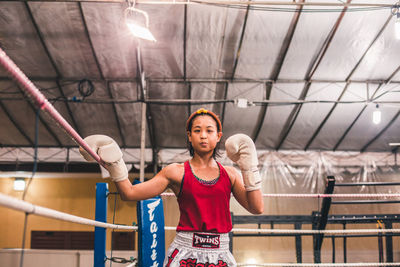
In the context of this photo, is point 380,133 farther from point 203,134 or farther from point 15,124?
point 15,124

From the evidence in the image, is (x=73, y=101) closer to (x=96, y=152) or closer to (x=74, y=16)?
(x=74, y=16)

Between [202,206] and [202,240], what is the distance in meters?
0.14

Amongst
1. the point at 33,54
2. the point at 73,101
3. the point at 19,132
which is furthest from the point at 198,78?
the point at 19,132

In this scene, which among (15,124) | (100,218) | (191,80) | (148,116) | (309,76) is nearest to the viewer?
(100,218)

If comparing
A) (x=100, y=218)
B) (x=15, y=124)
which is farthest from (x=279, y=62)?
(x=15, y=124)

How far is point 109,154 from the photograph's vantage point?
1.35 meters

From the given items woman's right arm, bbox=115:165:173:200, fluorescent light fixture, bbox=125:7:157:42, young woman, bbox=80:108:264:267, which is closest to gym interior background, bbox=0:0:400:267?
fluorescent light fixture, bbox=125:7:157:42

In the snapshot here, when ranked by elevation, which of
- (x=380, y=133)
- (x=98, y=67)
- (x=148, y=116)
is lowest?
(x=380, y=133)

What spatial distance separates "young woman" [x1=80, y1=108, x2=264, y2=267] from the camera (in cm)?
142

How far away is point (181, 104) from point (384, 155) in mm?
4568

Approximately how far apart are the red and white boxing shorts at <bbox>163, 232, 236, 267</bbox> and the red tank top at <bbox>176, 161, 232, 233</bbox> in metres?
0.03

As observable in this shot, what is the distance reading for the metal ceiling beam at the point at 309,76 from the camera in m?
5.82

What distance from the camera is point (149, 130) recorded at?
7.52 m

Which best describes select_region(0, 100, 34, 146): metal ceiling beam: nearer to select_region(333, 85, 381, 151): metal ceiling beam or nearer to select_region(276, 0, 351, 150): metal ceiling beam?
select_region(276, 0, 351, 150): metal ceiling beam
